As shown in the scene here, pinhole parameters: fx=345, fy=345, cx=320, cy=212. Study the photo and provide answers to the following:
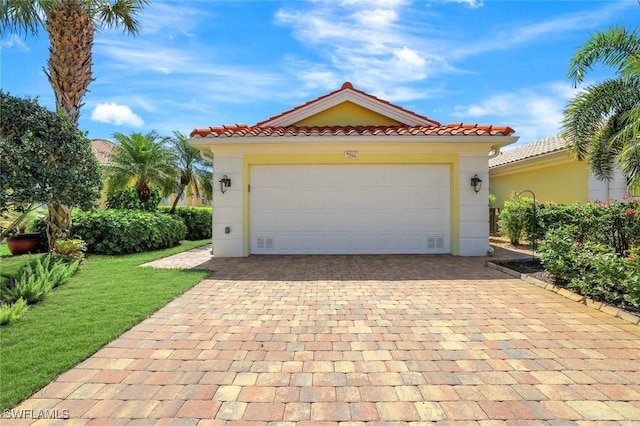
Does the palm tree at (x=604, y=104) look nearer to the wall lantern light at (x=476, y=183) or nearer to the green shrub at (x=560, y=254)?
the wall lantern light at (x=476, y=183)

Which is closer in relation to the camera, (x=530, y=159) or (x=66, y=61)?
(x=66, y=61)

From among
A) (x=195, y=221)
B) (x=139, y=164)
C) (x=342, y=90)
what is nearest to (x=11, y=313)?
(x=342, y=90)

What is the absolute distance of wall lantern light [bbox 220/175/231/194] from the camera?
973 centimetres

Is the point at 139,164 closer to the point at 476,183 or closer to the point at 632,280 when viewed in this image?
the point at 476,183

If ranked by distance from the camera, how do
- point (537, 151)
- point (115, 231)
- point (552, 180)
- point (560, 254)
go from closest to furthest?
1. point (560, 254)
2. point (115, 231)
3. point (552, 180)
4. point (537, 151)

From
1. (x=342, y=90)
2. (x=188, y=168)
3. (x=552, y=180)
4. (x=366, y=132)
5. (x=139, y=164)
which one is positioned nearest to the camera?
(x=366, y=132)

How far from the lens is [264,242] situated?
10.2 meters

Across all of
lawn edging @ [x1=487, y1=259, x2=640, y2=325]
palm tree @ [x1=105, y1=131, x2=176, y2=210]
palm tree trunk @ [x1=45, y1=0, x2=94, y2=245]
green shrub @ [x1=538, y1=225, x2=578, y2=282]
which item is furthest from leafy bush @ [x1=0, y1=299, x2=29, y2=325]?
palm tree @ [x1=105, y1=131, x2=176, y2=210]

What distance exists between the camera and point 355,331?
13.8 feet

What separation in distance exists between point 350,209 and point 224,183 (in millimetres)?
3685

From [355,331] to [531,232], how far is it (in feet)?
27.4

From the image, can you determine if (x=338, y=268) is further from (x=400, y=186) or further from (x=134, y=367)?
(x=134, y=367)

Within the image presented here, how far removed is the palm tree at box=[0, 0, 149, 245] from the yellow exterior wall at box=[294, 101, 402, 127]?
22.5ft

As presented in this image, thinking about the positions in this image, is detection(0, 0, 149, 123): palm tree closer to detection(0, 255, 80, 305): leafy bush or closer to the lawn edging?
detection(0, 255, 80, 305): leafy bush
